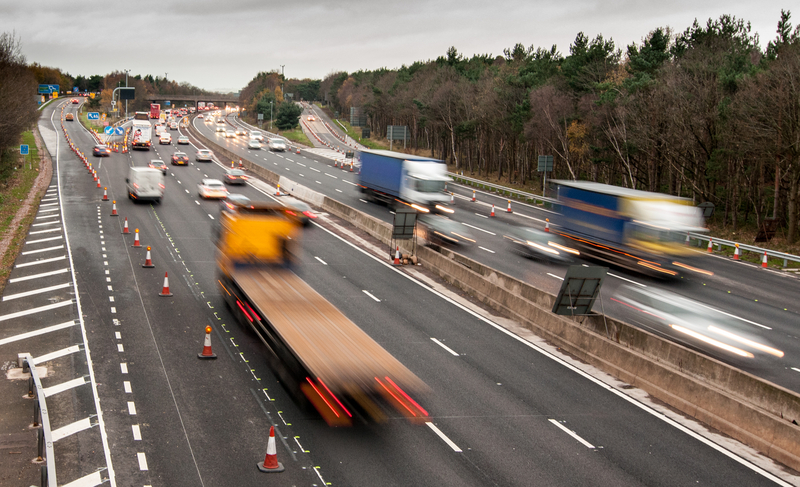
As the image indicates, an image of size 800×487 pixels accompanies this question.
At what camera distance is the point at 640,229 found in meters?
26.9

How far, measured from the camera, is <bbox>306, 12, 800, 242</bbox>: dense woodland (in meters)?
40.9

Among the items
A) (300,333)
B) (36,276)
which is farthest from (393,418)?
(36,276)

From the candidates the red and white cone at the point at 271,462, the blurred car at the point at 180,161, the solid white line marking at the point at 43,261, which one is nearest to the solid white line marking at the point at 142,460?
the red and white cone at the point at 271,462

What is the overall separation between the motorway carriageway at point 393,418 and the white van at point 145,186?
17313 mm

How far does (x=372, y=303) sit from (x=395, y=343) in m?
4.31

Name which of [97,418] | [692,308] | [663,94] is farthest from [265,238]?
[663,94]

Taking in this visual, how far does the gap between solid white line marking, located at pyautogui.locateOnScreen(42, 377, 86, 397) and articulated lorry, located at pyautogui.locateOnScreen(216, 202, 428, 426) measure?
4032 mm

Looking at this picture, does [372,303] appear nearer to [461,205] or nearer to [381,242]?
[381,242]

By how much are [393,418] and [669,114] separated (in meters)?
43.1

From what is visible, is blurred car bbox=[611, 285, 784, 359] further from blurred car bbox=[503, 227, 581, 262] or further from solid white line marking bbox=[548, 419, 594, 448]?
solid white line marking bbox=[548, 419, 594, 448]

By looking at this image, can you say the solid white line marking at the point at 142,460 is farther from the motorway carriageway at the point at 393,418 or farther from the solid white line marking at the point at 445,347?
the solid white line marking at the point at 445,347

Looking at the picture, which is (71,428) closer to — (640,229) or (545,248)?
(640,229)

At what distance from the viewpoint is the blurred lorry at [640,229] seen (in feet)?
87.0

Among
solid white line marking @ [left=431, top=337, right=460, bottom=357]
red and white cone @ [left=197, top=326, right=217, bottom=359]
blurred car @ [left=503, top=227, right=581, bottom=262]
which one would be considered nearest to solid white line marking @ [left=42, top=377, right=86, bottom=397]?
red and white cone @ [left=197, top=326, right=217, bottom=359]
